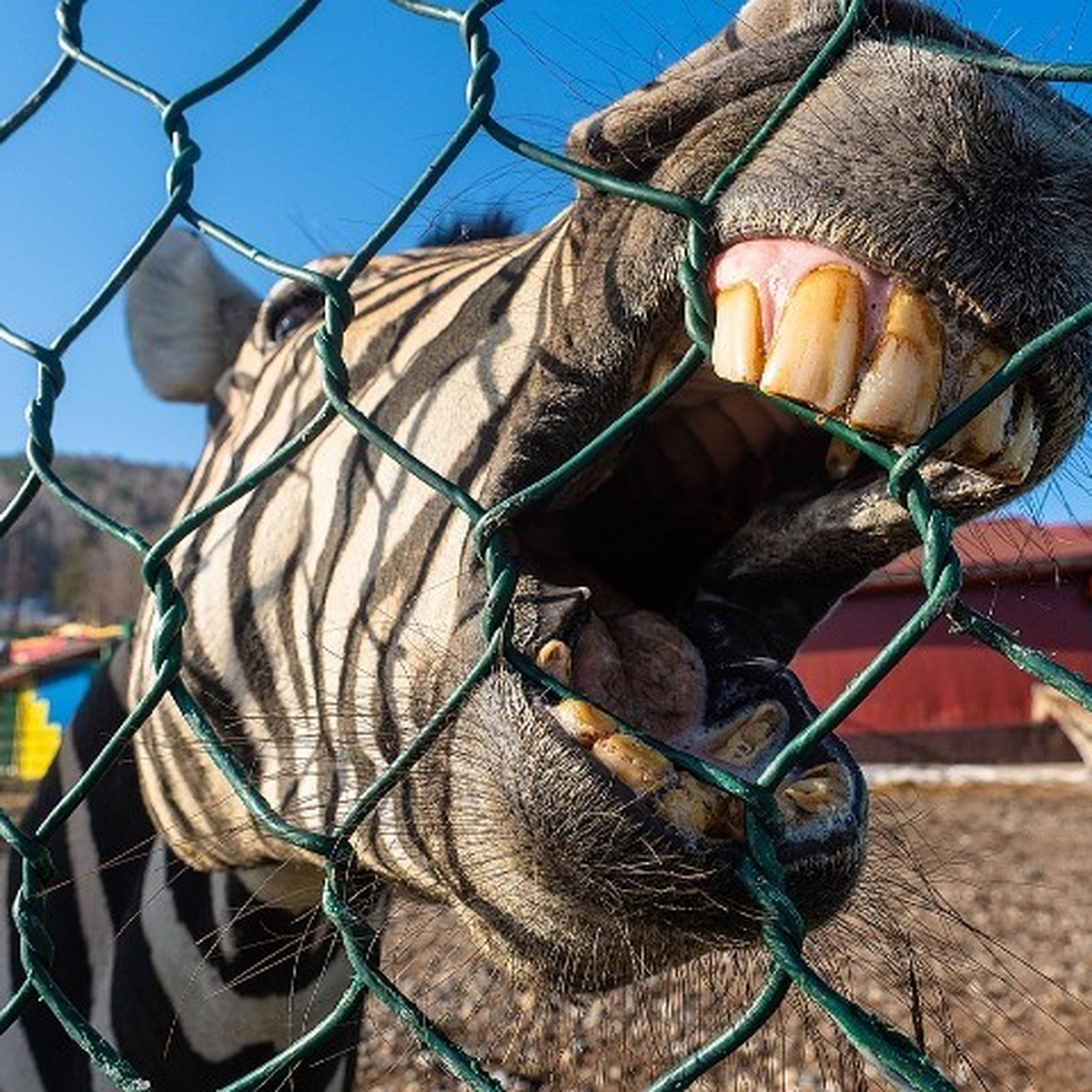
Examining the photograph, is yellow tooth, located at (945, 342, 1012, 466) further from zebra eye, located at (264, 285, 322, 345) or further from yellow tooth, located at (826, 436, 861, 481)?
zebra eye, located at (264, 285, 322, 345)

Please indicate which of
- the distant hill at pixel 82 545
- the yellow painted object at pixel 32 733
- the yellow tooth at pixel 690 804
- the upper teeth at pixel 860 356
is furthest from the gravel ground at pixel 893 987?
the distant hill at pixel 82 545

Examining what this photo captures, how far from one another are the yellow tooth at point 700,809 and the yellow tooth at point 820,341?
0.40 metres

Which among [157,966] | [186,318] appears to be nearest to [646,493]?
[157,966]

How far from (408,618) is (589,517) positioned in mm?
449

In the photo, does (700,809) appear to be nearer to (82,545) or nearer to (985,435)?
(985,435)

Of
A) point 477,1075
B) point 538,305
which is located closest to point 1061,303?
point 538,305

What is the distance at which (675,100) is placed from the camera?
1111 mm

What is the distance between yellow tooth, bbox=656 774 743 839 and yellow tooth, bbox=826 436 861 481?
1.61 ft

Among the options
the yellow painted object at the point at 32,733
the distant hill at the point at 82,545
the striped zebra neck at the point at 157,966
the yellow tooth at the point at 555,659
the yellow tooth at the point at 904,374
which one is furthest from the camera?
the distant hill at the point at 82,545

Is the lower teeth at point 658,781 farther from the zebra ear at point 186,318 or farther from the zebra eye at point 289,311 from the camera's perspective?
the zebra ear at point 186,318

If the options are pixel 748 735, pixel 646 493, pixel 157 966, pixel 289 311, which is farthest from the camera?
pixel 289 311

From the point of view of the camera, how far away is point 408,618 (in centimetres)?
153

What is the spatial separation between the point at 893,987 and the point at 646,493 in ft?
2.53

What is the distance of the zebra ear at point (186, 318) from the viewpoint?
3090 millimetres
